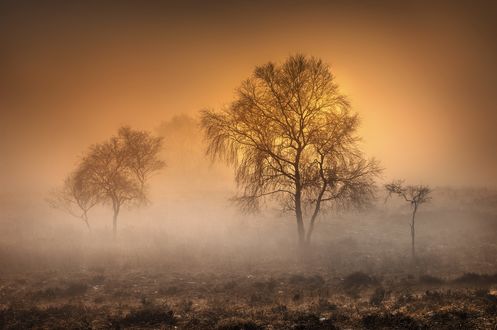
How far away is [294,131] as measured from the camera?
23.5 metres

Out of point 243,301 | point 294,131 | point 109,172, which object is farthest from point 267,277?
point 109,172

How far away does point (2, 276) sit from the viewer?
2158cm

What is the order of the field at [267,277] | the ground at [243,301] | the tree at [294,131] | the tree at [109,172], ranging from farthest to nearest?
the tree at [109,172]
the tree at [294,131]
the field at [267,277]
the ground at [243,301]

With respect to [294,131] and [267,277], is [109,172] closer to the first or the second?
[294,131]

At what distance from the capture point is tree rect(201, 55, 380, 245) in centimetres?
2316

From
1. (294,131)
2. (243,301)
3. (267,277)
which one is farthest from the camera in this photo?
(294,131)

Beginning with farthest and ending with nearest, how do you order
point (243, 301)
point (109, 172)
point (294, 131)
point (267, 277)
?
point (109, 172) → point (294, 131) → point (267, 277) → point (243, 301)

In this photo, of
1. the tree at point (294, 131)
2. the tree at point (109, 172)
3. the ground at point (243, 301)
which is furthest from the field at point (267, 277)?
the tree at point (294, 131)

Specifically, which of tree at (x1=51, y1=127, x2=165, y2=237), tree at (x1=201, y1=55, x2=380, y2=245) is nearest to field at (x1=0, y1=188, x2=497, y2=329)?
tree at (x1=51, y1=127, x2=165, y2=237)

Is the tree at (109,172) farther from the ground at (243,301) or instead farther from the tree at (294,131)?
the tree at (294,131)

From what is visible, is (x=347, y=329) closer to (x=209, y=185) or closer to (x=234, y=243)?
(x=234, y=243)

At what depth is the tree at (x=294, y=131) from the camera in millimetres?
23156

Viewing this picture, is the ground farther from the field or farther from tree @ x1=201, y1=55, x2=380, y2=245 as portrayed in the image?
tree @ x1=201, y1=55, x2=380, y2=245

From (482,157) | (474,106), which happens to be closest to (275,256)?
(482,157)
